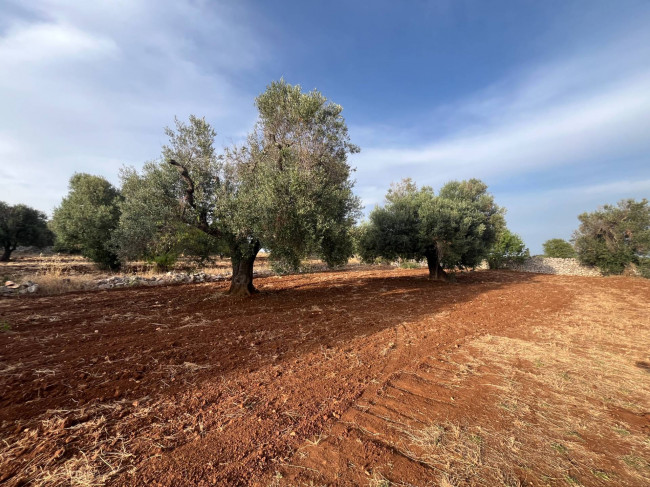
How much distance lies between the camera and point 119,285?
14.6 metres

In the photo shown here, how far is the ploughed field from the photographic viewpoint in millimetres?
2646

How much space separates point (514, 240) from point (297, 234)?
33.0 m

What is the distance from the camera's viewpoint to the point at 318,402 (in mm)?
3777

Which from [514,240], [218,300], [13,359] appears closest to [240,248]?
[218,300]

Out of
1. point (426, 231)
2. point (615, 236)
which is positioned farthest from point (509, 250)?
point (426, 231)

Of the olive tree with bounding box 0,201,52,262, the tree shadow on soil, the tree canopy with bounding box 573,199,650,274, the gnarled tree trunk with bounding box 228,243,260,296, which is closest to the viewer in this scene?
the tree shadow on soil

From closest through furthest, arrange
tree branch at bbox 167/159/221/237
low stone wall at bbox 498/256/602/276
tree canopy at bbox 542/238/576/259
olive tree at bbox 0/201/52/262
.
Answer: tree branch at bbox 167/159/221/237
olive tree at bbox 0/201/52/262
low stone wall at bbox 498/256/602/276
tree canopy at bbox 542/238/576/259

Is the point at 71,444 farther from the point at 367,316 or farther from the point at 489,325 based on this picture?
the point at 489,325

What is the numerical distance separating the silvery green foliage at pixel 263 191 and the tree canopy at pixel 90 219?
11.2 metres

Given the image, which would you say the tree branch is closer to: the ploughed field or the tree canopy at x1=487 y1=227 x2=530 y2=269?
the ploughed field

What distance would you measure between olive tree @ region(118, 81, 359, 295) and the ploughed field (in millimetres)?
3082

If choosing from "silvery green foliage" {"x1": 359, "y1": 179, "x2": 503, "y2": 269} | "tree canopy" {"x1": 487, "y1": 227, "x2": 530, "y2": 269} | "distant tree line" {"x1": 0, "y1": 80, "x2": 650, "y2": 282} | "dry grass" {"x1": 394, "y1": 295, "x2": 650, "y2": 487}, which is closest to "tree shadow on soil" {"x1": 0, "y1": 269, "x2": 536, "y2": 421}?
"distant tree line" {"x1": 0, "y1": 80, "x2": 650, "y2": 282}

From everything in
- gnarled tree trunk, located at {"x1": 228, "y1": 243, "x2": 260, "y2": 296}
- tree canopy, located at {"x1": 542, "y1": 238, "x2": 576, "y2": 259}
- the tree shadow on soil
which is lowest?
the tree shadow on soil

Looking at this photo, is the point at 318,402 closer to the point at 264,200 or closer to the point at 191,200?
the point at 264,200
